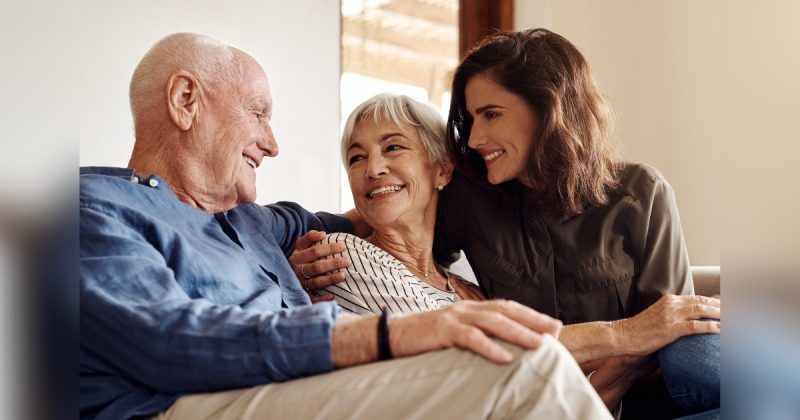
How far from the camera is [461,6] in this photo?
399 centimetres

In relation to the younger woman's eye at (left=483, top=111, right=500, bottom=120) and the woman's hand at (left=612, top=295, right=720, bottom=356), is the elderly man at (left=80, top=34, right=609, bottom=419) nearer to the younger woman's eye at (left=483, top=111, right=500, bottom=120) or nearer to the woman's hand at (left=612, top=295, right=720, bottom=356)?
the woman's hand at (left=612, top=295, right=720, bottom=356)

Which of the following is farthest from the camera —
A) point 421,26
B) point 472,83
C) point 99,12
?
point 421,26

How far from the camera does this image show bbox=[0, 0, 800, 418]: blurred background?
19.6 inches

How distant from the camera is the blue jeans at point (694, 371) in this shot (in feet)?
4.27

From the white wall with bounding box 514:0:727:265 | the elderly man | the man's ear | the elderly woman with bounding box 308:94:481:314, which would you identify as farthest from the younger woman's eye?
the white wall with bounding box 514:0:727:265

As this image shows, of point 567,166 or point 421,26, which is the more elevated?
point 421,26

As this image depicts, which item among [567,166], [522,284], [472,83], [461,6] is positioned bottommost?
[522,284]

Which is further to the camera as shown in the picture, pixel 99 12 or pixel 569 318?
pixel 99 12

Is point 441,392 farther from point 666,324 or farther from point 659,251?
point 659,251

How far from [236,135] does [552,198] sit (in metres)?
0.68

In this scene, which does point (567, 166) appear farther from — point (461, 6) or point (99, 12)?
point (461, 6)
